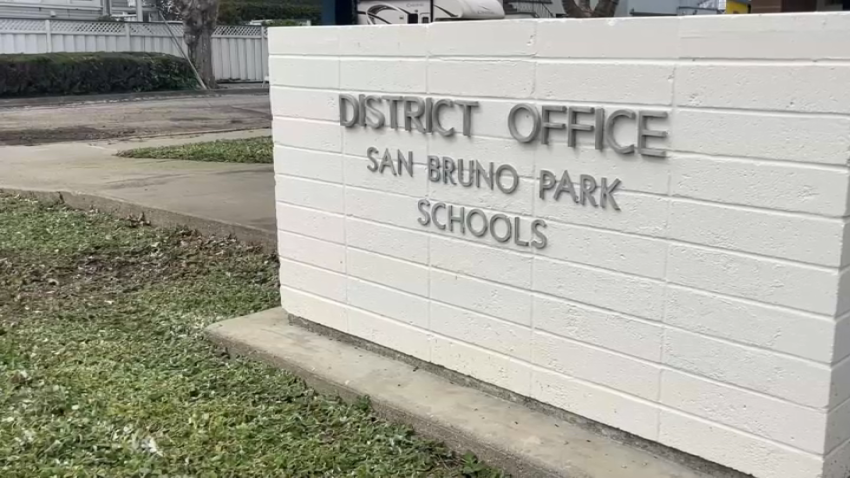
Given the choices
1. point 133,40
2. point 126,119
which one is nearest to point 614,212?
point 126,119

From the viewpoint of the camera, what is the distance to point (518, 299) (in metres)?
3.66

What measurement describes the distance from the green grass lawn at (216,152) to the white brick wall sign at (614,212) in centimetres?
703

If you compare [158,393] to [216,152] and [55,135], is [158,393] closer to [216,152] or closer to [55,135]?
[216,152]

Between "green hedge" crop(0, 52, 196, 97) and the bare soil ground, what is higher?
"green hedge" crop(0, 52, 196, 97)

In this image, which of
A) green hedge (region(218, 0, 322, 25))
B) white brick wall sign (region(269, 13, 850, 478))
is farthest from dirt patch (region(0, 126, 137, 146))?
green hedge (region(218, 0, 322, 25))

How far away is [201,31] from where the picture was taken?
93.6ft

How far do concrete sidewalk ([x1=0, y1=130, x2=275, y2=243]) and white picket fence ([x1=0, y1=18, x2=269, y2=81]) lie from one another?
600 inches

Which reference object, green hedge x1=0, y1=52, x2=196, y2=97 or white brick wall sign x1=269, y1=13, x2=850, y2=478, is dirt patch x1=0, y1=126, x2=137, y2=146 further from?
white brick wall sign x1=269, y1=13, x2=850, y2=478

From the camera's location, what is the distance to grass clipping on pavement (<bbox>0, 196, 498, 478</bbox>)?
3.56 meters

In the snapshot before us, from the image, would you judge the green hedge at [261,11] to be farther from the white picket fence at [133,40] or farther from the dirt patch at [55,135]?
the dirt patch at [55,135]

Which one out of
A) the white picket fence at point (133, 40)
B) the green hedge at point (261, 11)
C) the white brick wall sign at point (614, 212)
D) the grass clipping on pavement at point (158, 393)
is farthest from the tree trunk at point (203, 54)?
the white brick wall sign at point (614, 212)

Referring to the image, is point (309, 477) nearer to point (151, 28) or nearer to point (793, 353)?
point (793, 353)

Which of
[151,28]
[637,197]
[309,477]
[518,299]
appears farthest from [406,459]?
[151,28]

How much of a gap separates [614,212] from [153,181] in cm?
734
